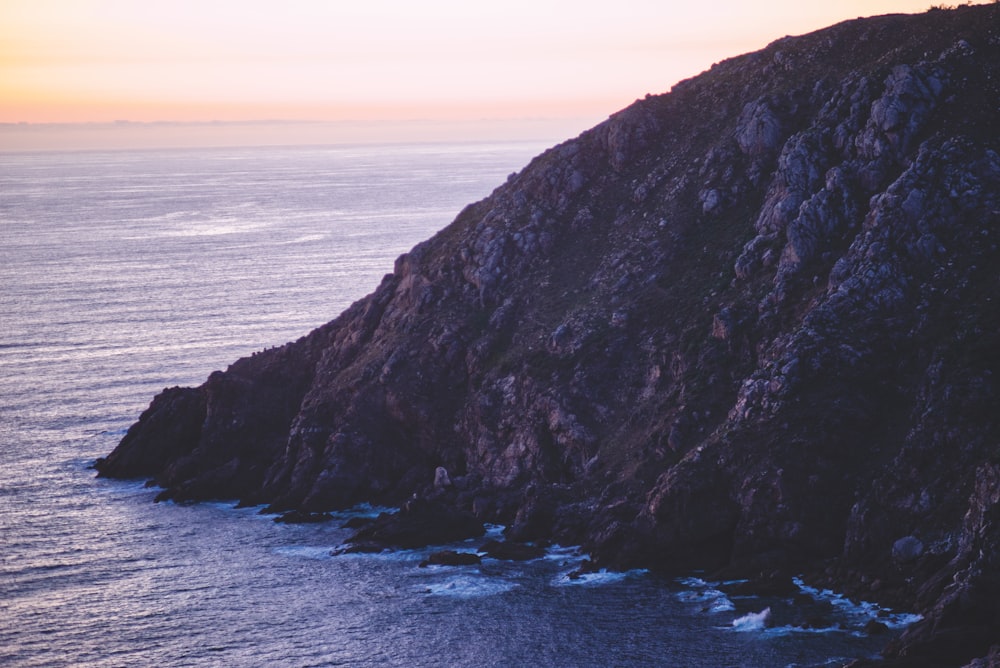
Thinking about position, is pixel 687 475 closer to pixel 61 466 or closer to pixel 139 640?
pixel 139 640

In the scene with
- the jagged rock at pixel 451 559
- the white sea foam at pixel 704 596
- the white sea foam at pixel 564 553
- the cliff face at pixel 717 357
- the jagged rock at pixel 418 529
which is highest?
the cliff face at pixel 717 357

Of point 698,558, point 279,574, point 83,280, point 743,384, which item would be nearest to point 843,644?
point 698,558

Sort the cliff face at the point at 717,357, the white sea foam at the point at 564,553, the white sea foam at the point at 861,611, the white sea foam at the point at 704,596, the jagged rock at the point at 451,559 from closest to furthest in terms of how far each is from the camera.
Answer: the white sea foam at the point at 861,611, the white sea foam at the point at 704,596, the cliff face at the point at 717,357, the white sea foam at the point at 564,553, the jagged rock at the point at 451,559

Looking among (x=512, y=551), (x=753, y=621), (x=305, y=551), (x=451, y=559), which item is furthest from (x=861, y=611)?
(x=305, y=551)

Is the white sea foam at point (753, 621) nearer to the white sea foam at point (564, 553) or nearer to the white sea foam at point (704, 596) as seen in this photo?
the white sea foam at point (704, 596)

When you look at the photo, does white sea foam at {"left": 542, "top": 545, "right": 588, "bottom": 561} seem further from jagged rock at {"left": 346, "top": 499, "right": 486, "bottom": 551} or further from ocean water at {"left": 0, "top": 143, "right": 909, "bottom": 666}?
jagged rock at {"left": 346, "top": 499, "right": 486, "bottom": 551}

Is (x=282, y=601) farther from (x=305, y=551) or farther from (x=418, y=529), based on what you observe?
(x=418, y=529)

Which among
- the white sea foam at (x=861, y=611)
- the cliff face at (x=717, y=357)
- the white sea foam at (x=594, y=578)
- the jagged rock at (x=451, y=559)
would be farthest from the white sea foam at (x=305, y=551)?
the white sea foam at (x=861, y=611)

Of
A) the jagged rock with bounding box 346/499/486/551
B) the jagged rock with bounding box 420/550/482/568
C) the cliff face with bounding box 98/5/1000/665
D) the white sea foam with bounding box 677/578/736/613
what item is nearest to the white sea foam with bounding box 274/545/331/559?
the jagged rock with bounding box 346/499/486/551
